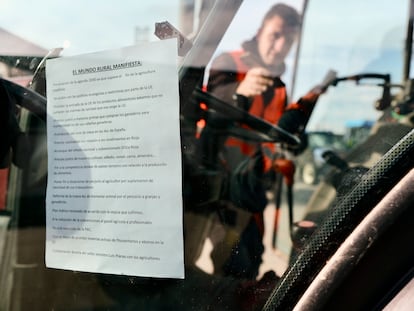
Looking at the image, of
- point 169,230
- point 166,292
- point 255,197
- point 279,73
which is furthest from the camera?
point 279,73

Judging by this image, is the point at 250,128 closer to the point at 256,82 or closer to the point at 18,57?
the point at 256,82

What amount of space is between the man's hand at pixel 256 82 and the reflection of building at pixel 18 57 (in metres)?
1.14

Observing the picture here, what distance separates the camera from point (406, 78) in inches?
92.8

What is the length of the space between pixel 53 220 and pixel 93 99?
260mm

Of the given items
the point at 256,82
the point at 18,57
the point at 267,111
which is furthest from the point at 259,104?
the point at 18,57

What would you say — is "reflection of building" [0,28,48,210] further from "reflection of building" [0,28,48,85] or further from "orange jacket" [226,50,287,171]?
"orange jacket" [226,50,287,171]

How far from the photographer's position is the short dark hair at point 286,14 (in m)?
2.18

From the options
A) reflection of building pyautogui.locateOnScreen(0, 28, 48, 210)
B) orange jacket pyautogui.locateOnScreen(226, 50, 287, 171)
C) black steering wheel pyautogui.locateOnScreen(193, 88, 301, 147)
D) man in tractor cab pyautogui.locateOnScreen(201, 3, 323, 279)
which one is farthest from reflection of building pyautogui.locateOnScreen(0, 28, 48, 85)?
orange jacket pyautogui.locateOnScreen(226, 50, 287, 171)

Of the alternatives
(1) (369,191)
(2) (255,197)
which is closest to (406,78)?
(2) (255,197)

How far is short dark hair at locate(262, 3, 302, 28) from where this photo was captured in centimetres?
218

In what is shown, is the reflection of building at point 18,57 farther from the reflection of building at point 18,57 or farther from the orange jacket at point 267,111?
the orange jacket at point 267,111

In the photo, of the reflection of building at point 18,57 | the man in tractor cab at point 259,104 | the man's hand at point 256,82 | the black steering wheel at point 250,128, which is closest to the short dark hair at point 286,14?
the man in tractor cab at point 259,104

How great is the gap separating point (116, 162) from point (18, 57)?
348 mm

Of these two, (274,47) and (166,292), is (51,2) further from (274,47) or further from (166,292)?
(274,47)
